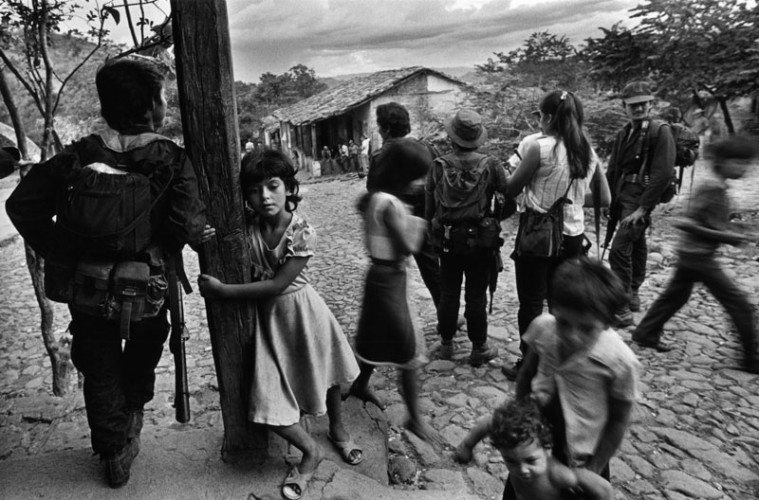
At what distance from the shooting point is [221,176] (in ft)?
7.27

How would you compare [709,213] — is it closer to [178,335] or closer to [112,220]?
[178,335]

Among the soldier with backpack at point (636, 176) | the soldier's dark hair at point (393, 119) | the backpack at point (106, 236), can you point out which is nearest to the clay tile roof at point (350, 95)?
the soldier with backpack at point (636, 176)

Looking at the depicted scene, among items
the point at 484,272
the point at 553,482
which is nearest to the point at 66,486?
the point at 553,482

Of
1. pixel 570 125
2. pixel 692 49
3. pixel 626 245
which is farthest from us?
pixel 692 49

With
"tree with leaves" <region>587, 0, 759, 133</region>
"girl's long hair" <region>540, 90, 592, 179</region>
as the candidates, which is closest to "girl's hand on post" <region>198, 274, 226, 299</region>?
"girl's long hair" <region>540, 90, 592, 179</region>

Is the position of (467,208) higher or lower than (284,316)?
higher

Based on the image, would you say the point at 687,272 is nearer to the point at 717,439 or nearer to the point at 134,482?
the point at 717,439

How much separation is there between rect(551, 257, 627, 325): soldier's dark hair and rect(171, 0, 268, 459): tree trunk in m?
1.33

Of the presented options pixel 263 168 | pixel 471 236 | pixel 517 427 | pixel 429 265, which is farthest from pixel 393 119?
pixel 517 427

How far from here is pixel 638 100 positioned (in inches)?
170

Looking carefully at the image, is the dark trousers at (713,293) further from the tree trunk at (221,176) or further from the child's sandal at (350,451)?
the tree trunk at (221,176)

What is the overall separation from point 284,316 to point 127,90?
1153 millimetres

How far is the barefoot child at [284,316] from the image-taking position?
7.50ft

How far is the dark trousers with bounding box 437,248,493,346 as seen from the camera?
3678 mm
